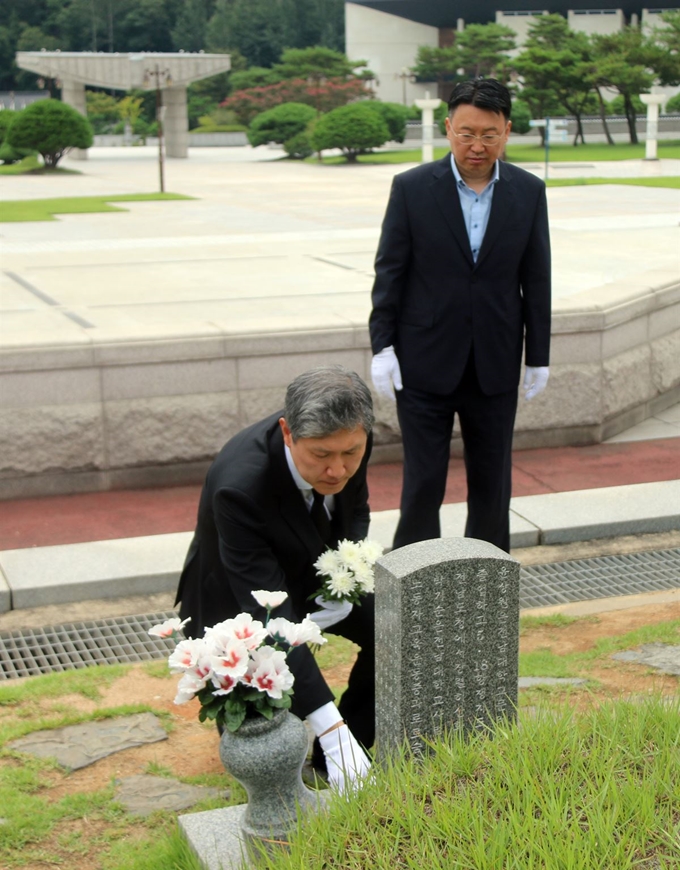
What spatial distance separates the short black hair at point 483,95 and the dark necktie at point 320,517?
1653mm

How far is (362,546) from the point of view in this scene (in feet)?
10.7

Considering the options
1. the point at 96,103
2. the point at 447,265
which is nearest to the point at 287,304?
the point at 447,265

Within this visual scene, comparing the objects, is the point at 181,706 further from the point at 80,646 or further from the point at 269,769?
the point at 269,769

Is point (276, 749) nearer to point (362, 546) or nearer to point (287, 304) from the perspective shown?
point (362, 546)

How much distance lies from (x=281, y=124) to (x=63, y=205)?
2080cm

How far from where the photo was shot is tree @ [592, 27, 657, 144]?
134 feet

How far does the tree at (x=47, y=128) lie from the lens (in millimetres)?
33969

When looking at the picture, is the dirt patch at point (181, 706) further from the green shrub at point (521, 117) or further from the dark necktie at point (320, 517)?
the green shrub at point (521, 117)

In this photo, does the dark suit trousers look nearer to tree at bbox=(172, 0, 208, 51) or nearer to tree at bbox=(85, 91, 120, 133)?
tree at bbox=(85, 91, 120, 133)

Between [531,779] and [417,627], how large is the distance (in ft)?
1.77

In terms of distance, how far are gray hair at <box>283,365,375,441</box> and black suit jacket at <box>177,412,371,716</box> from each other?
25cm

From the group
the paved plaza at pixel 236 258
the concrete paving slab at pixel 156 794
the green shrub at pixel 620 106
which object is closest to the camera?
the concrete paving slab at pixel 156 794

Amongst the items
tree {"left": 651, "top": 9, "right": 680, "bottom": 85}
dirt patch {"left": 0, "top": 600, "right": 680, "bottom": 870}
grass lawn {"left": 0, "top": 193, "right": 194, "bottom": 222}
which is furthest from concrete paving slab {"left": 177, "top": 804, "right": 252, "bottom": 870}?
tree {"left": 651, "top": 9, "right": 680, "bottom": 85}

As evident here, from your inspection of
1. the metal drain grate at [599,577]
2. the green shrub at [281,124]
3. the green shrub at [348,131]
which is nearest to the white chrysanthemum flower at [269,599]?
the metal drain grate at [599,577]
